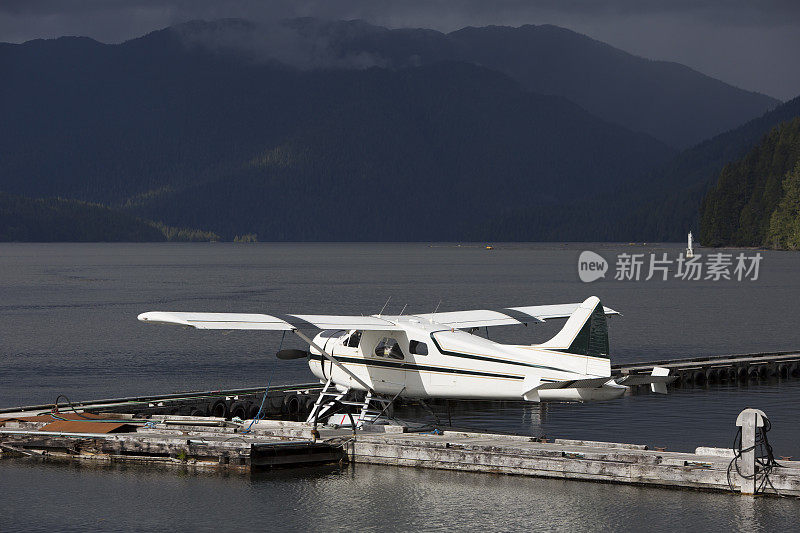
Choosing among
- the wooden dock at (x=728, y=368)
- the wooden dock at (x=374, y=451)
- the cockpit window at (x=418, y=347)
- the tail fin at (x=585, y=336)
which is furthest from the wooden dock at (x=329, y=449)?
the wooden dock at (x=728, y=368)

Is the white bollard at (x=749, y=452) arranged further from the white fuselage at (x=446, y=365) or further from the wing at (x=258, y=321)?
the wing at (x=258, y=321)

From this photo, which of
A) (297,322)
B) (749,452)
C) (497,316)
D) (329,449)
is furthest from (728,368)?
(329,449)

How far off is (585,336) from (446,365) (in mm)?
3500

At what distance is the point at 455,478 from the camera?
2303 centimetres

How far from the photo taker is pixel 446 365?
25.9 m

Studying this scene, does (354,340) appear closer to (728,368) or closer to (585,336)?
(585,336)

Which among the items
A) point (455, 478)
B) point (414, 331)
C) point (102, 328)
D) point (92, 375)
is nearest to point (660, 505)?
point (455, 478)

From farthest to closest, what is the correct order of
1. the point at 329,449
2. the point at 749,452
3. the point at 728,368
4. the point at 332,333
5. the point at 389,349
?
the point at 728,368
the point at 332,333
the point at 389,349
the point at 329,449
the point at 749,452

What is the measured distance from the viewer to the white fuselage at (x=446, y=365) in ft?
79.2

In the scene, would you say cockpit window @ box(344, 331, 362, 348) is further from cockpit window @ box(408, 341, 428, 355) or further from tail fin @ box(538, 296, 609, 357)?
tail fin @ box(538, 296, 609, 357)

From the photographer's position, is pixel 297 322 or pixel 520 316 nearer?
pixel 297 322

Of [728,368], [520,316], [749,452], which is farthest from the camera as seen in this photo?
[728,368]

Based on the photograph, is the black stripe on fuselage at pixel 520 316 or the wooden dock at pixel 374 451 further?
the black stripe on fuselage at pixel 520 316

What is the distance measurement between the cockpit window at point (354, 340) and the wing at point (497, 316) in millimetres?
1917
